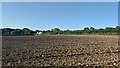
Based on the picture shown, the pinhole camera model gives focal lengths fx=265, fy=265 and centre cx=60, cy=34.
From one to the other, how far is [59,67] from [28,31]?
149062 mm

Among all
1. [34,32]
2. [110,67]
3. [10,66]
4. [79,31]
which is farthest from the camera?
[34,32]

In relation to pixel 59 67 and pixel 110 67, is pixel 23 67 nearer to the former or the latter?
pixel 59 67

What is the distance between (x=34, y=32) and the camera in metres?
164

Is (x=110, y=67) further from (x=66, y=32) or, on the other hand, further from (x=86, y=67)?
(x=66, y=32)

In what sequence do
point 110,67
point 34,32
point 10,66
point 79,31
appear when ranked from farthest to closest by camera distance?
1. point 34,32
2. point 79,31
3. point 10,66
4. point 110,67

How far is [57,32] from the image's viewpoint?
16550 centimetres

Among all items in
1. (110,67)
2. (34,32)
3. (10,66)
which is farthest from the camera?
(34,32)

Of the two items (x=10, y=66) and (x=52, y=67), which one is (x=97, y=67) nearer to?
(x=52, y=67)

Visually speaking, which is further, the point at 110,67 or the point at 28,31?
the point at 28,31

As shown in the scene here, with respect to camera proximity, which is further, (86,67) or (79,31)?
(79,31)

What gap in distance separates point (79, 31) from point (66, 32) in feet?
44.2

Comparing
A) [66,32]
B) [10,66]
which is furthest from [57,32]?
[10,66]

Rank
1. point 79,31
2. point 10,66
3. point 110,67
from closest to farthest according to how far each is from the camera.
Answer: point 110,67 < point 10,66 < point 79,31

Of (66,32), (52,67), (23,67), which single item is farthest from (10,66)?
(66,32)
